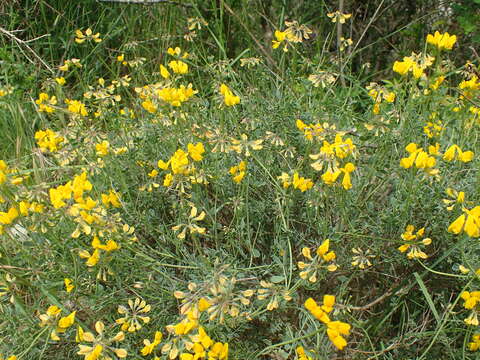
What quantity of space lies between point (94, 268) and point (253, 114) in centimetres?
90

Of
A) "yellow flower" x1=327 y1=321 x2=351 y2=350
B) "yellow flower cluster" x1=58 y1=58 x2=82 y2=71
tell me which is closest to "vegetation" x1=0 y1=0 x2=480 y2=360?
"yellow flower" x1=327 y1=321 x2=351 y2=350

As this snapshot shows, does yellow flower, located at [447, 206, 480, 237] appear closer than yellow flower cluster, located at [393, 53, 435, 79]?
Yes

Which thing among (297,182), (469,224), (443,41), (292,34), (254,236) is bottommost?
(254,236)

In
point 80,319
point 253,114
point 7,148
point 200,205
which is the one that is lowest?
point 7,148

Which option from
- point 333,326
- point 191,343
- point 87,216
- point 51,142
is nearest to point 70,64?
point 51,142

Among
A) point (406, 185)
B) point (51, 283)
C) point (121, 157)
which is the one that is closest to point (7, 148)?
point (121, 157)

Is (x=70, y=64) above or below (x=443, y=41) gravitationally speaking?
below

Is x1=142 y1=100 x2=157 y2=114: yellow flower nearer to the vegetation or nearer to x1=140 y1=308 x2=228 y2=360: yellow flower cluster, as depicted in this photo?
the vegetation

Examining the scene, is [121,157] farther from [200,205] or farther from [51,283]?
[51,283]

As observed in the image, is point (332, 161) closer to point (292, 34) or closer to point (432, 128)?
point (292, 34)

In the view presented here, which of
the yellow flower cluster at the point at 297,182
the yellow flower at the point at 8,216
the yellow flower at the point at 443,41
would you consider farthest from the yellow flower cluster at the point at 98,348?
the yellow flower at the point at 443,41

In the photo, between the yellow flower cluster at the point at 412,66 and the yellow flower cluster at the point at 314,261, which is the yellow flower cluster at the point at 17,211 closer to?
the yellow flower cluster at the point at 314,261

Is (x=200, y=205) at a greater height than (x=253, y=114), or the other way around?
(x=253, y=114)

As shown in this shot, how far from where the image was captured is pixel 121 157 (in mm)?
2424
